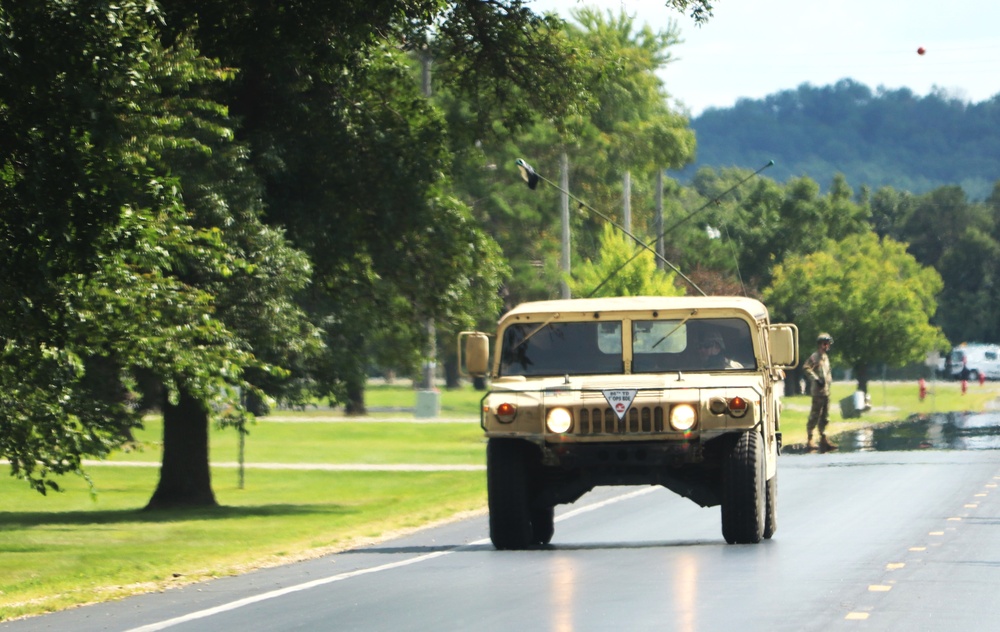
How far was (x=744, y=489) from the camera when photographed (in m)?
14.8

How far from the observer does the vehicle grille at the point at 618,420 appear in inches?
583

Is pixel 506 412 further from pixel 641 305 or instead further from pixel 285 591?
pixel 285 591

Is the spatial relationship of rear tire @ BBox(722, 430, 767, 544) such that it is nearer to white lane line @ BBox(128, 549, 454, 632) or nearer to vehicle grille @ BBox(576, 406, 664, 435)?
vehicle grille @ BBox(576, 406, 664, 435)

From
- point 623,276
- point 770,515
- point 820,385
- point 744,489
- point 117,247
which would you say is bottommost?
point 770,515

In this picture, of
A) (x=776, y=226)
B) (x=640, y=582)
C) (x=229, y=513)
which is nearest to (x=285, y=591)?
(x=640, y=582)

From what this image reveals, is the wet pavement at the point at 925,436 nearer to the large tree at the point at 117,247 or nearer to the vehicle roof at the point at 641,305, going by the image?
the large tree at the point at 117,247

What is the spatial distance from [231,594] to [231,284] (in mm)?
11067

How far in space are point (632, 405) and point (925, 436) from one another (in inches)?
942

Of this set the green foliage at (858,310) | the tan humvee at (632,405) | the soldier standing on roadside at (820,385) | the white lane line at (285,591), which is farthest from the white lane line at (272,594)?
the green foliage at (858,310)

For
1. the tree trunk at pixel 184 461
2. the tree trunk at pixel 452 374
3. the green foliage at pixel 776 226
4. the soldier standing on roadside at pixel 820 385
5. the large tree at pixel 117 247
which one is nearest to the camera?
the large tree at pixel 117 247

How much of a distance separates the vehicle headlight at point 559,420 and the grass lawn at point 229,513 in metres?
2.91

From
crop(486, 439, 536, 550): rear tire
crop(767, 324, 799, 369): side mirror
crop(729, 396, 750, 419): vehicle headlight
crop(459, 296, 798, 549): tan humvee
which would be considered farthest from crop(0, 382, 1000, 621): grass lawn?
crop(767, 324, 799, 369): side mirror

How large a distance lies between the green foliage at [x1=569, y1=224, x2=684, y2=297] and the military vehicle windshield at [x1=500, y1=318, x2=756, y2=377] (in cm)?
2855

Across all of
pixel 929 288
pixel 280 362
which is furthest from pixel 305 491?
pixel 929 288
